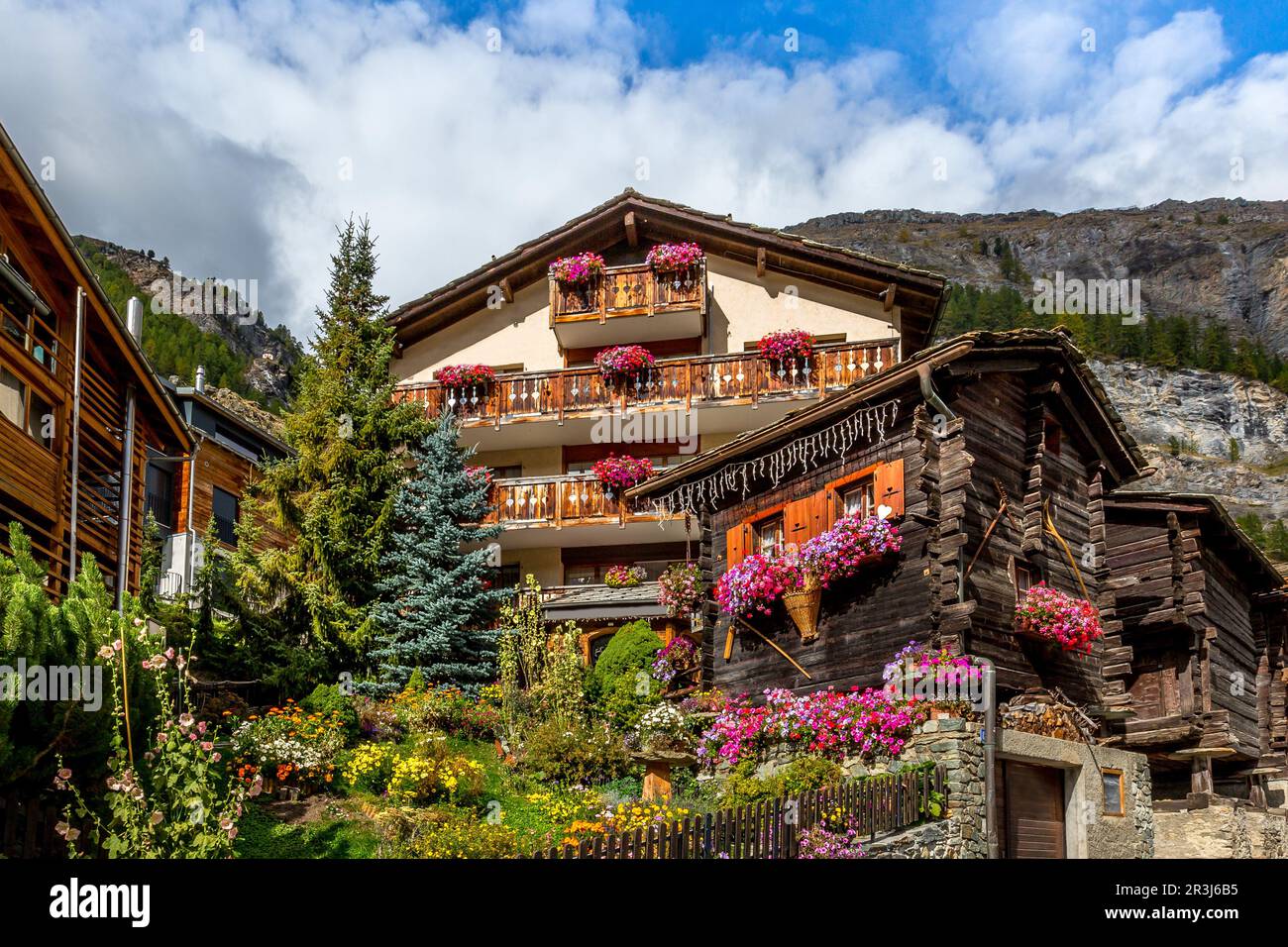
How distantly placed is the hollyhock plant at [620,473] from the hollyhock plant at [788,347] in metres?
3.52

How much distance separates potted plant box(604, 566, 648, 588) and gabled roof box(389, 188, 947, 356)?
807 cm

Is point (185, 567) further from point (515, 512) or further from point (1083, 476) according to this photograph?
point (1083, 476)

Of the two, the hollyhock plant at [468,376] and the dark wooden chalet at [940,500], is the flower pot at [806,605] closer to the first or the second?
the dark wooden chalet at [940,500]

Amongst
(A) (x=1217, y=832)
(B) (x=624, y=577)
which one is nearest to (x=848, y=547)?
(A) (x=1217, y=832)

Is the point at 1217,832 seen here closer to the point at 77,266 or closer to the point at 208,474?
the point at 77,266

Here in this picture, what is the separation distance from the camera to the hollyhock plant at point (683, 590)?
21.8 meters

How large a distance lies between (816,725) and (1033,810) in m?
3.08

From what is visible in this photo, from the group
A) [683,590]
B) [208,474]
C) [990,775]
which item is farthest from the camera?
[208,474]

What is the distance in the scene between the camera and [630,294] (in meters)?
29.2

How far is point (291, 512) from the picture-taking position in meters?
24.2

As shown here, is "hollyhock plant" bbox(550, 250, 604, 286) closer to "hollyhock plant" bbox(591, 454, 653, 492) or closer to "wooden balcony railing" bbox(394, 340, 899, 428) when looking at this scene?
"wooden balcony railing" bbox(394, 340, 899, 428)

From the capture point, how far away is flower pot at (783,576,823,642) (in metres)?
18.1
